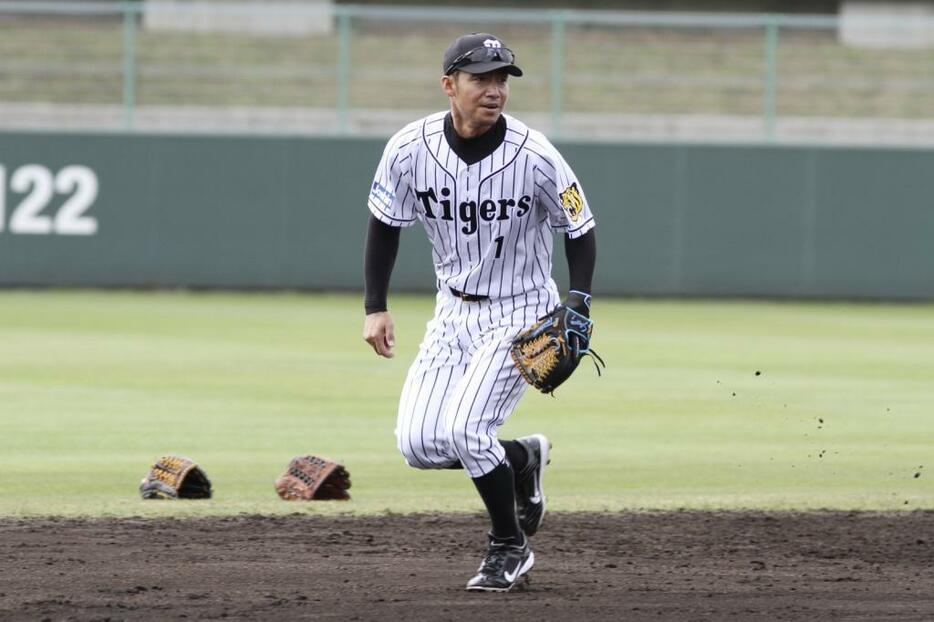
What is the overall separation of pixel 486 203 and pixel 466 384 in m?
0.67

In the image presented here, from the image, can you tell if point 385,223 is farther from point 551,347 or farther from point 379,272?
point 551,347

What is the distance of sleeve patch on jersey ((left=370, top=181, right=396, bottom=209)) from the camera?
621 cm

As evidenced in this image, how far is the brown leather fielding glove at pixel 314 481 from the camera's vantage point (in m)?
8.03

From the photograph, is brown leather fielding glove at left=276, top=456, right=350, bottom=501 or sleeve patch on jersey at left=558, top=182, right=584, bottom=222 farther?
brown leather fielding glove at left=276, top=456, right=350, bottom=501

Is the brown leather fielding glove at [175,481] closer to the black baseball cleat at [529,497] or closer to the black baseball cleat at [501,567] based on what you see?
the black baseball cleat at [529,497]

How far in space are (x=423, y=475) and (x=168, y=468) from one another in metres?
1.76

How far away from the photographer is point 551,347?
5.92m

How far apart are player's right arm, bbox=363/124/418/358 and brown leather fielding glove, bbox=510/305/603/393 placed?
0.57 meters

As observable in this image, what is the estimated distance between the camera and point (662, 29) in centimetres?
2334

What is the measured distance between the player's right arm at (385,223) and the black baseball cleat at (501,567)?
864 mm

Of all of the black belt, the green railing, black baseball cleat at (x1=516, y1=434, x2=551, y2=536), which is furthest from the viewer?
the green railing

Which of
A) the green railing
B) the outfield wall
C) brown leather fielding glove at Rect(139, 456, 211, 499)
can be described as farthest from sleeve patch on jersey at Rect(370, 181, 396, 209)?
the green railing

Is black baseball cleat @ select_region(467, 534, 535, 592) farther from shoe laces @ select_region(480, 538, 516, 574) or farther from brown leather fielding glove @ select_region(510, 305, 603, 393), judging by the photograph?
brown leather fielding glove @ select_region(510, 305, 603, 393)

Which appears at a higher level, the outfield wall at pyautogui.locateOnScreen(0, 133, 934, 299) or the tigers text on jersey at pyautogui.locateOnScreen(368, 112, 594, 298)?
the tigers text on jersey at pyautogui.locateOnScreen(368, 112, 594, 298)
